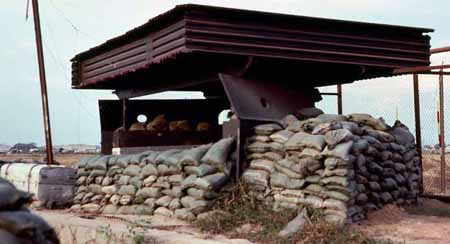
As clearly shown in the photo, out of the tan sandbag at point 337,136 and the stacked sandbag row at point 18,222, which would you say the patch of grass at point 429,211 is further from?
the stacked sandbag row at point 18,222

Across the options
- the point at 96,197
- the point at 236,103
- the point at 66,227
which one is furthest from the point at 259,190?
the point at 96,197

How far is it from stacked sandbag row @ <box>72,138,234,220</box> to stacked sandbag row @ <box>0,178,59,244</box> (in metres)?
5.59

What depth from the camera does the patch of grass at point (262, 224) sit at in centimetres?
679

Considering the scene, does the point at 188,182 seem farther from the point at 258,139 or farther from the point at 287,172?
the point at 287,172

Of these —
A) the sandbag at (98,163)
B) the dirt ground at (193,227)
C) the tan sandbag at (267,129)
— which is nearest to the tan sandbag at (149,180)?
the dirt ground at (193,227)

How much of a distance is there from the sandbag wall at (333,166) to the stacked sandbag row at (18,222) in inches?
199

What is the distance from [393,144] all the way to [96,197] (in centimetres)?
528

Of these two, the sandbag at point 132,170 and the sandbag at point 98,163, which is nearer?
the sandbag at point 132,170

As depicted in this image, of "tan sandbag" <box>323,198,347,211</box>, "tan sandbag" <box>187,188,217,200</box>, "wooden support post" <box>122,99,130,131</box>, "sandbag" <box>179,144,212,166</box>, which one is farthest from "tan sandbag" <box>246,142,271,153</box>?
"wooden support post" <box>122,99,130,131</box>

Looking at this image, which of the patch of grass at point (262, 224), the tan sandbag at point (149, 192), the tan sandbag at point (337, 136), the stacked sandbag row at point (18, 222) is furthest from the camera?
the tan sandbag at point (149, 192)

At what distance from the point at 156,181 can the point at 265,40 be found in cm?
276

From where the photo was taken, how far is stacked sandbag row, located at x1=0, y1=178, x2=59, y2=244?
2699 mm

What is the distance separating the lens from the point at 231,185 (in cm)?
864

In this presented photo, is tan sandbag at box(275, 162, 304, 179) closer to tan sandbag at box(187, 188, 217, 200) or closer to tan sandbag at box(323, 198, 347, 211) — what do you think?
tan sandbag at box(323, 198, 347, 211)
